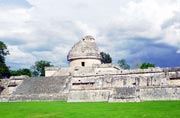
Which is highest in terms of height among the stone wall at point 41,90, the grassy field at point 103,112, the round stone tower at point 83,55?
the round stone tower at point 83,55

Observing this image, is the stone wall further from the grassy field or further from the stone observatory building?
the grassy field

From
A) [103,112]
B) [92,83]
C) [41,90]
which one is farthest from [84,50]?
[103,112]

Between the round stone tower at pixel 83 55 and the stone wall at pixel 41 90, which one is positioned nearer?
the stone wall at pixel 41 90

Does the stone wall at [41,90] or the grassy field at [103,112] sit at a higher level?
the stone wall at [41,90]

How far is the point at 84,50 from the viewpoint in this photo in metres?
48.3

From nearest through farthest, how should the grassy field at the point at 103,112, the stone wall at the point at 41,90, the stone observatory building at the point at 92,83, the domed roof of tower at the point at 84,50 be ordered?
the grassy field at the point at 103,112 < the stone observatory building at the point at 92,83 < the stone wall at the point at 41,90 < the domed roof of tower at the point at 84,50

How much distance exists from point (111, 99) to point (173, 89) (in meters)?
5.73

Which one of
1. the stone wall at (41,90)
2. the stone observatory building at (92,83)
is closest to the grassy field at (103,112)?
the stone observatory building at (92,83)

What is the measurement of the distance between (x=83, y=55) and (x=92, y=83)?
9.97 metres

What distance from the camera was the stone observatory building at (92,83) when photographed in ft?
102

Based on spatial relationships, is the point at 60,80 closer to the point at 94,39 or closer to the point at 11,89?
the point at 11,89

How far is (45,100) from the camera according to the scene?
A: 120 ft

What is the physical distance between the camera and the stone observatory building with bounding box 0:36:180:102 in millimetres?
30984

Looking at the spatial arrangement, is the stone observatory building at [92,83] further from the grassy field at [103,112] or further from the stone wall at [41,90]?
the grassy field at [103,112]
